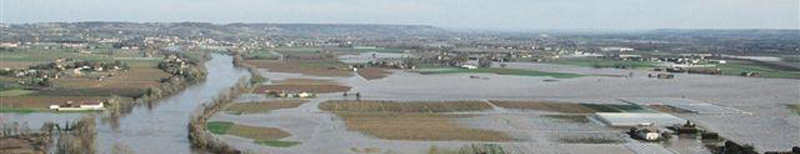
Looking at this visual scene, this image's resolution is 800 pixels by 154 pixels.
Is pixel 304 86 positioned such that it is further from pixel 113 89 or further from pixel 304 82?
pixel 113 89

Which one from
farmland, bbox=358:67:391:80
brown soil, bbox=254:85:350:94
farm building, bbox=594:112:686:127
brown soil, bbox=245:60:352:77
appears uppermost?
farm building, bbox=594:112:686:127

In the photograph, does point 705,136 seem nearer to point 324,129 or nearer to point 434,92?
point 324,129

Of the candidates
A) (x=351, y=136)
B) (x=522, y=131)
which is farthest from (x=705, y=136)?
(x=351, y=136)

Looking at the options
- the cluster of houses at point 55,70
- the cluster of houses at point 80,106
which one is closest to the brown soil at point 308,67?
the cluster of houses at point 55,70

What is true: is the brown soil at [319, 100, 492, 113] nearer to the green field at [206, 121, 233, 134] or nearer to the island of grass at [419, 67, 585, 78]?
the green field at [206, 121, 233, 134]

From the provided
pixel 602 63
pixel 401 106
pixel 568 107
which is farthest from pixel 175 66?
pixel 602 63

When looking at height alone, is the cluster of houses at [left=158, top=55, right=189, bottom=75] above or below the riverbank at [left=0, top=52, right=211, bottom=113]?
below

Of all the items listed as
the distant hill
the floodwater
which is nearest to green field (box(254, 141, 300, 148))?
the floodwater
